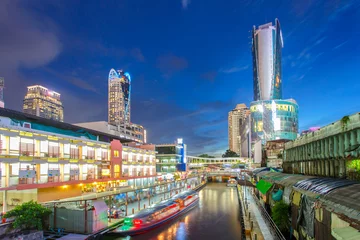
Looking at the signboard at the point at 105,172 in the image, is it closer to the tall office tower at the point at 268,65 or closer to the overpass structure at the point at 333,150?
the overpass structure at the point at 333,150

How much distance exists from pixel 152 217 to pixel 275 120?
447 ft

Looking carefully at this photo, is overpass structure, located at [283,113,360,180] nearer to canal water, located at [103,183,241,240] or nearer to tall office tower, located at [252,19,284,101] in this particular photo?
canal water, located at [103,183,241,240]

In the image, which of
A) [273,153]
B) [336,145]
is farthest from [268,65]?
[336,145]

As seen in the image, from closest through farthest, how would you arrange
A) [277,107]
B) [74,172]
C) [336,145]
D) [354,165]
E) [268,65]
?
1. [354,165]
2. [336,145]
3. [74,172]
4. [277,107]
5. [268,65]

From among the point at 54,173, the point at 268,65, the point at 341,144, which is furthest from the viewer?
the point at 268,65

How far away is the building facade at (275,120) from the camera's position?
525 ft

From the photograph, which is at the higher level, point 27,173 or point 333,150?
point 333,150

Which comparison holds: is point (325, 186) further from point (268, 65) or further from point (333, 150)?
point (268, 65)

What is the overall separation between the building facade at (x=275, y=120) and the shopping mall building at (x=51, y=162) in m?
117

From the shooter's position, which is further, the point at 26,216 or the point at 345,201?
the point at 26,216

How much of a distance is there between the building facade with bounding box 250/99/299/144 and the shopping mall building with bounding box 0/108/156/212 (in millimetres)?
116588

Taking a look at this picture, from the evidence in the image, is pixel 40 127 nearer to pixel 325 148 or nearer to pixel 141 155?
pixel 141 155

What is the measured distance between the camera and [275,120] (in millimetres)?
160500

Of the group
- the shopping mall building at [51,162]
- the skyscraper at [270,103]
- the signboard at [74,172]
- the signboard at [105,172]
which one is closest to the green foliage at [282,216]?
the shopping mall building at [51,162]
